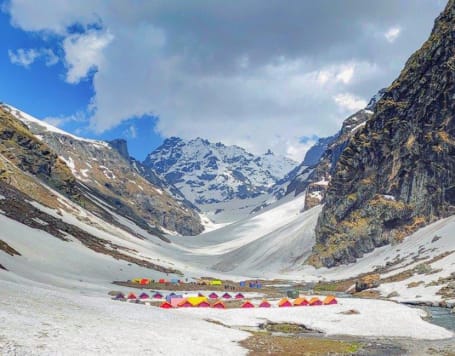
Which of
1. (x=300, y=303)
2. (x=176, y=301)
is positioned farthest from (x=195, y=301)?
(x=300, y=303)

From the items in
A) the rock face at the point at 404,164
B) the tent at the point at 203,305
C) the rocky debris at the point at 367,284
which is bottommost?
the tent at the point at 203,305

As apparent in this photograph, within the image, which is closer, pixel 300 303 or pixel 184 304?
pixel 184 304

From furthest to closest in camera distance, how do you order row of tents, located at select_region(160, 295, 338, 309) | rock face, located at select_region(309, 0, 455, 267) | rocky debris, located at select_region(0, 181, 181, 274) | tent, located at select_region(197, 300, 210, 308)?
rock face, located at select_region(309, 0, 455, 267) → rocky debris, located at select_region(0, 181, 181, 274) → tent, located at select_region(197, 300, 210, 308) → row of tents, located at select_region(160, 295, 338, 309)

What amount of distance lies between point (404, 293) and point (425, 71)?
102830 millimetres

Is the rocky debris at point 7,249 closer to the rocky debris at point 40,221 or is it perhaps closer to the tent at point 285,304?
the rocky debris at point 40,221

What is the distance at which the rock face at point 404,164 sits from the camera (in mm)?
141750

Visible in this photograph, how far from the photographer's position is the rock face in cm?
14175

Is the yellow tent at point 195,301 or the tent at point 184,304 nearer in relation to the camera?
the tent at point 184,304

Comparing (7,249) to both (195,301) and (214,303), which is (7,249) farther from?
(214,303)

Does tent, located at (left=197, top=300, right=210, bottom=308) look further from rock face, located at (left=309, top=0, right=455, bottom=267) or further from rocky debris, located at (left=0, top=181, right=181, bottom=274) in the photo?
rock face, located at (left=309, top=0, right=455, bottom=267)

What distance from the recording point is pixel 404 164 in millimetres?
154750

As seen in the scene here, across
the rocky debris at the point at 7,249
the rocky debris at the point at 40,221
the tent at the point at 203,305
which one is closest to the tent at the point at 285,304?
the tent at the point at 203,305

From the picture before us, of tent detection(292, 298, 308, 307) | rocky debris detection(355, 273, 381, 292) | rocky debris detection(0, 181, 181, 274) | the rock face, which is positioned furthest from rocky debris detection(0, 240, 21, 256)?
the rock face

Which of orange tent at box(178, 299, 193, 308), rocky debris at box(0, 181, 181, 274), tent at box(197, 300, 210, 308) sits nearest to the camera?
orange tent at box(178, 299, 193, 308)
